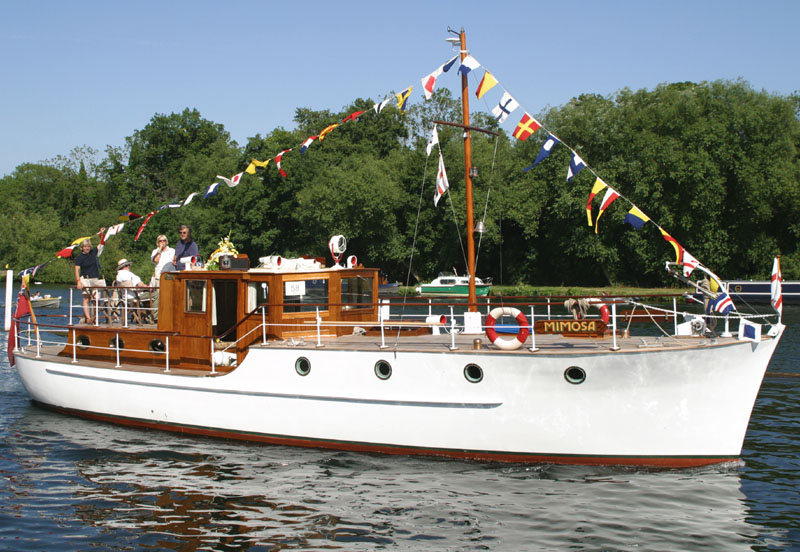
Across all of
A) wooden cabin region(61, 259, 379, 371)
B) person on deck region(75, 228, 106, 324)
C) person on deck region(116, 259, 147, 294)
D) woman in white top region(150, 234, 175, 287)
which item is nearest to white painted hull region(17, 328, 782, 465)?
wooden cabin region(61, 259, 379, 371)

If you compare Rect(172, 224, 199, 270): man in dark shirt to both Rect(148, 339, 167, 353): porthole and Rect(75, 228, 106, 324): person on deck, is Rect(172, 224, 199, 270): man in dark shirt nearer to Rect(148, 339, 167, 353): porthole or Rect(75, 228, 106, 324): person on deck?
Rect(148, 339, 167, 353): porthole

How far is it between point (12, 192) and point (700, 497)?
101499 mm

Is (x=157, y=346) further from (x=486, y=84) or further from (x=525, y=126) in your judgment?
(x=525, y=126)

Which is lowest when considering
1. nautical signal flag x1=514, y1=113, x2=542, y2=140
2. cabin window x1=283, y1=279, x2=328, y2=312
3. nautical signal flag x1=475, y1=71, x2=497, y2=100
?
cabin window x1=283, y1=279, x2=328, y2=312

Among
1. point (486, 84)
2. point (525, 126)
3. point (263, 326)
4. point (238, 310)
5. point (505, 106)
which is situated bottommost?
point (263, 326)

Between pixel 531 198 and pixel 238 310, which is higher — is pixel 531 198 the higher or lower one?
the higher one

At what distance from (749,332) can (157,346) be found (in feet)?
37.7

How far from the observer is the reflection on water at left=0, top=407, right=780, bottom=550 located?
975 cm

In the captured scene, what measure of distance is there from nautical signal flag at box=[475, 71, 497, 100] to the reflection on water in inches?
272

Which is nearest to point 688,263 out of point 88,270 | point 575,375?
point 575,375

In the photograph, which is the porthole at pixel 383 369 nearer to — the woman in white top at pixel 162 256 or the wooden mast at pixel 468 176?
the wooden mast at pixel 468 176

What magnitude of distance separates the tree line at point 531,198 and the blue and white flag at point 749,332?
35926 millimetres

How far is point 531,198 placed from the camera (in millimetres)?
52562

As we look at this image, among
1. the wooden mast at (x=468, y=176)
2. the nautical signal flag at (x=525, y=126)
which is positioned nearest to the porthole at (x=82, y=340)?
the wooden mast at (x=468, y=176)
